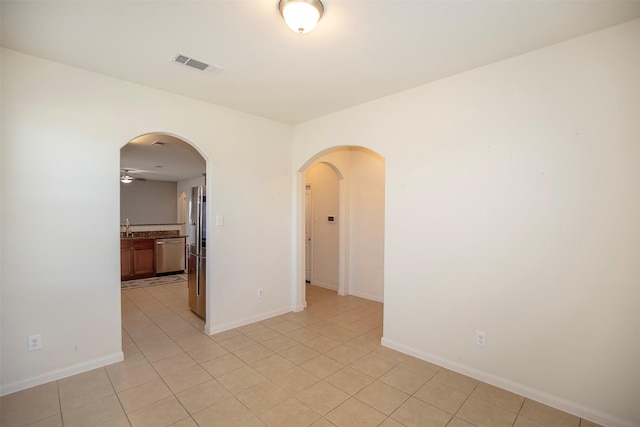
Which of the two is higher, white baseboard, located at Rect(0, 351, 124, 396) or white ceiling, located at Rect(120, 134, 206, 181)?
white ceiling, located at Rect(120, 134, 206, 181)

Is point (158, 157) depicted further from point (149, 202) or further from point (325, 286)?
point (149, 202)

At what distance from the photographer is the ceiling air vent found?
251 cm

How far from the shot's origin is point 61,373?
262cm

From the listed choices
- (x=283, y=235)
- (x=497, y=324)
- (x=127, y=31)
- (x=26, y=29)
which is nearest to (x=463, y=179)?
(x=497, y=324)

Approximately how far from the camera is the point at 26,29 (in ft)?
6.95

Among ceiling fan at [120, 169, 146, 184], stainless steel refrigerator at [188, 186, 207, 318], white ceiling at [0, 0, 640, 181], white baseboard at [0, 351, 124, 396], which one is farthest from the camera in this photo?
ceiling fan at [120, 169, 146, 184]

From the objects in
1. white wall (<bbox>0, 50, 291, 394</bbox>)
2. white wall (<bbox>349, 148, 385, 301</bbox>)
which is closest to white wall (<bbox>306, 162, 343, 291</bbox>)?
white wall (<bbox>349, 148, 385, 301</bbox>)

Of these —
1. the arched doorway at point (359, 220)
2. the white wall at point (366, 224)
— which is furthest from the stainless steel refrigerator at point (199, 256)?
the white wall at point (366, 224)

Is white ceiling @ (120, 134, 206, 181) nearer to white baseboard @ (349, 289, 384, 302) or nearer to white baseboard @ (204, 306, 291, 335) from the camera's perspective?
white baseboard @ (204, 306, 291, 335)

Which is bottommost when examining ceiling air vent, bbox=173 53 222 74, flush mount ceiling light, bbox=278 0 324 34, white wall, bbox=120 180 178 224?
white wall, bbox=120 180 178 224

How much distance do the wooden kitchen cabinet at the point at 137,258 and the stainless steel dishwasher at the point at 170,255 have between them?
0.40 ft

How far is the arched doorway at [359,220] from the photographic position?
5.02 metres

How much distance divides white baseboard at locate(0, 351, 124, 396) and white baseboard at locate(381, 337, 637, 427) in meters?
2.85

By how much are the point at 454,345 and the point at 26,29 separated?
4.19 metres
